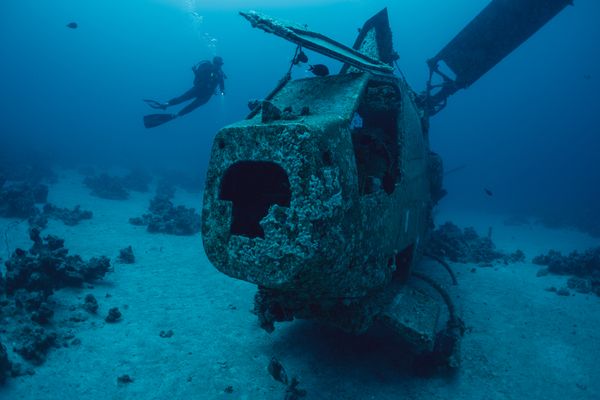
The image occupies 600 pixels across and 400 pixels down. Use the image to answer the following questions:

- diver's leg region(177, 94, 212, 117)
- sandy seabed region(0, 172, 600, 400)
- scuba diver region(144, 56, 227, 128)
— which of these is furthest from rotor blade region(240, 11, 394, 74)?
diver's leg region(177, 94, 212, 117)

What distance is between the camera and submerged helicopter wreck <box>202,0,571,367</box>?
2.37m

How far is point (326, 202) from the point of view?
7.64 ft

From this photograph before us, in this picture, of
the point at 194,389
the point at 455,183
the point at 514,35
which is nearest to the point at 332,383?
the point at 194,389

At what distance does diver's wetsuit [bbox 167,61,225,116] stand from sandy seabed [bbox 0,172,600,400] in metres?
6.81

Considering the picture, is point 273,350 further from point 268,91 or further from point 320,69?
point 268,91

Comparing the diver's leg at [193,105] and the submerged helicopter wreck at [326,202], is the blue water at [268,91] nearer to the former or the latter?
the submerged helicopter wreck at [326,202]

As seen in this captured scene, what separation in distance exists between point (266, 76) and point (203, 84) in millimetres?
125162

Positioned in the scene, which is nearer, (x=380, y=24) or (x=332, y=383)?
(x=332, y=383)

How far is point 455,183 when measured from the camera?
52906 millimetres

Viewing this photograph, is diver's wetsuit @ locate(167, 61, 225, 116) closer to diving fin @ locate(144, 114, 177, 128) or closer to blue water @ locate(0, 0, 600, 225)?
diving fin @ locate(144, 114, 177, 128)

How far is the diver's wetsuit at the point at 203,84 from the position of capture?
12.4 metres

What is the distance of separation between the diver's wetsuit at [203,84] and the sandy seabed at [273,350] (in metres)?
6.81

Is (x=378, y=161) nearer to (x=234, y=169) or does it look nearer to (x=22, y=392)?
(x=234, y=169)

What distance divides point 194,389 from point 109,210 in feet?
39.3
